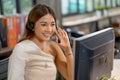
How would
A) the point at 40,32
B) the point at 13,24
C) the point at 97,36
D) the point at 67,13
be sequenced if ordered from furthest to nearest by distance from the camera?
the point at 67,13
the point at 13,24
the point at 40,32
the point at 97,36

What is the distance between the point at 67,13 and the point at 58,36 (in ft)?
12.6

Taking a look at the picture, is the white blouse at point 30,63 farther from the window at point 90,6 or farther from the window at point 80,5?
the window at point 90,6

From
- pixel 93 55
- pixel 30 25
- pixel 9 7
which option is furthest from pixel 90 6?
pixel 93 55

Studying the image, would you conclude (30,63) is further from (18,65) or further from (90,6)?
(90,6)

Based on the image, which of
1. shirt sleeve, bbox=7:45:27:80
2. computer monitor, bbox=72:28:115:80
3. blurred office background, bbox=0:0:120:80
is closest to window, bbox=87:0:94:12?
blurred office background, bbox=0:0:120:80

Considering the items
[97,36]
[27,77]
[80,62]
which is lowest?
[27,77]

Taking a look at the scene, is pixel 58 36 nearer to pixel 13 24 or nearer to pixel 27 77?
pixel 27 77

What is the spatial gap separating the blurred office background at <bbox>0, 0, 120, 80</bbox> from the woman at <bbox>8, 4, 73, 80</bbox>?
0.79 ft

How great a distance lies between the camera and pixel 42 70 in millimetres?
1408

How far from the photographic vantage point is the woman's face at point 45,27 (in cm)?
138

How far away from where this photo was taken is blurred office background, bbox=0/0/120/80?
117 inches

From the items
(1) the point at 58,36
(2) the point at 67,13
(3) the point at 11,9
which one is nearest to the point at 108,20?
(2) the point at 67,13

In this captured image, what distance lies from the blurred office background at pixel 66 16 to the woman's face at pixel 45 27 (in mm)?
326

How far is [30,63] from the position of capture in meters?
Answer: 1.39
